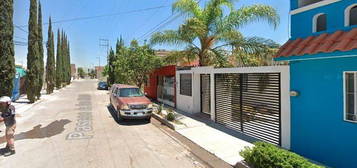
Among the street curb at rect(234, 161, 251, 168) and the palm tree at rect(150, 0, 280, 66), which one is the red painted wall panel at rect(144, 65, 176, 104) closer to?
the palm tree at rect(150, 0, 280, 66)

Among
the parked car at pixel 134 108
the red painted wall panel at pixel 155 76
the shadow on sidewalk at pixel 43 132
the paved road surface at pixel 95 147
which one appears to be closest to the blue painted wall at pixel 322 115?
the paved road surface at pixel 95 147

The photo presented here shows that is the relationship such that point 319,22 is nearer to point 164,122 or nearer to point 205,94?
point 205,94

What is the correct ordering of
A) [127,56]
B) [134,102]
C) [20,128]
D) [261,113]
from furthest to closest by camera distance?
[127,56]
[134,102]
[20,128]
[261,113]

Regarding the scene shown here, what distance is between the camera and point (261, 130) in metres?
7.99

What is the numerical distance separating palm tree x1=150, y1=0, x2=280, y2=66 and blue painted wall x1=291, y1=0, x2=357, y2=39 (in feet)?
16.1

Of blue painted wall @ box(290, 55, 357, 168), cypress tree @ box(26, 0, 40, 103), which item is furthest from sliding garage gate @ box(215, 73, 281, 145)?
cypress tree @ box(26, 0, 40, 103)

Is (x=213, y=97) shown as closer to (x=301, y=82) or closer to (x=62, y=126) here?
(x=301, y=82)

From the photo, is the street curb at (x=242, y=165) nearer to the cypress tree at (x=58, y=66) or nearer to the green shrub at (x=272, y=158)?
the green shrub at (x=272, y=158)

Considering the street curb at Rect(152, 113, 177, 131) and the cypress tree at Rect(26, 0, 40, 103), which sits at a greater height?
the cypress tree at Rect(26, 0, 40, 103)

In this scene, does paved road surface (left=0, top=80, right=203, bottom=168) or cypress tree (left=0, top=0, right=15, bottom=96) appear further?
cypress tree (left=0, top=0, right=15, bottom=96)

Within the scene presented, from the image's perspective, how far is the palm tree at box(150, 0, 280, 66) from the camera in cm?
1170

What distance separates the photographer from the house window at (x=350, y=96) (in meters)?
5.02

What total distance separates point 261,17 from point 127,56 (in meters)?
12.7

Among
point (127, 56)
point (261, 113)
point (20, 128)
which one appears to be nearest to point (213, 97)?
point (261, 113)
